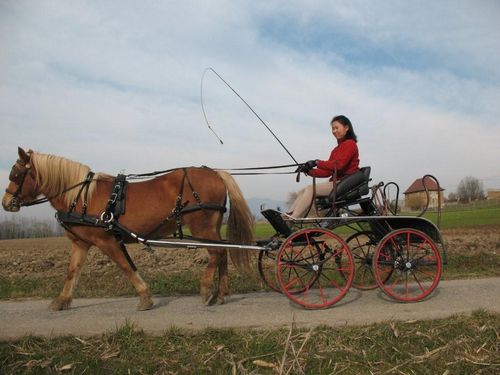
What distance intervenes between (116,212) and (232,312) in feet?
6.51

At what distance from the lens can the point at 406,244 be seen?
5.62 m

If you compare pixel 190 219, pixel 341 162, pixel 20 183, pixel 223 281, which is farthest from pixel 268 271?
pixel 20 183

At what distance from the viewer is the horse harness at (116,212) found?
5535mm

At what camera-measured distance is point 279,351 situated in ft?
12.6

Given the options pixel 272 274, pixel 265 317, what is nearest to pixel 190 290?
pixel 272 274

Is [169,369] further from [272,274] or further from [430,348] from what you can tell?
Result: [272,274]

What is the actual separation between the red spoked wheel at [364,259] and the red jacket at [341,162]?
1236mm

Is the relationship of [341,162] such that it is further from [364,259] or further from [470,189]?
[470,189]

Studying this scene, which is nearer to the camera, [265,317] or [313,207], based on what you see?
[265,317]

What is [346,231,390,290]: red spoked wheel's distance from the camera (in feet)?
20.6

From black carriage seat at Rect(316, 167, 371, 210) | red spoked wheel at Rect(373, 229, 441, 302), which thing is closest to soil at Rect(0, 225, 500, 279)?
black carriage seat at Rect(316, 167, 371, 210)

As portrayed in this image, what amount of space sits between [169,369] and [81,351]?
3.21 ft

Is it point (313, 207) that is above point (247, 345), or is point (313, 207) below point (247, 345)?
above

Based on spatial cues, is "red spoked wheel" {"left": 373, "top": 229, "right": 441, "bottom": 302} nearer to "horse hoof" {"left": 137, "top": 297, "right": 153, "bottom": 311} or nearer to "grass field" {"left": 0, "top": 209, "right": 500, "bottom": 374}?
"grass field" {"left": 0, "top": 209, "right": 500, "bottom": 374}
